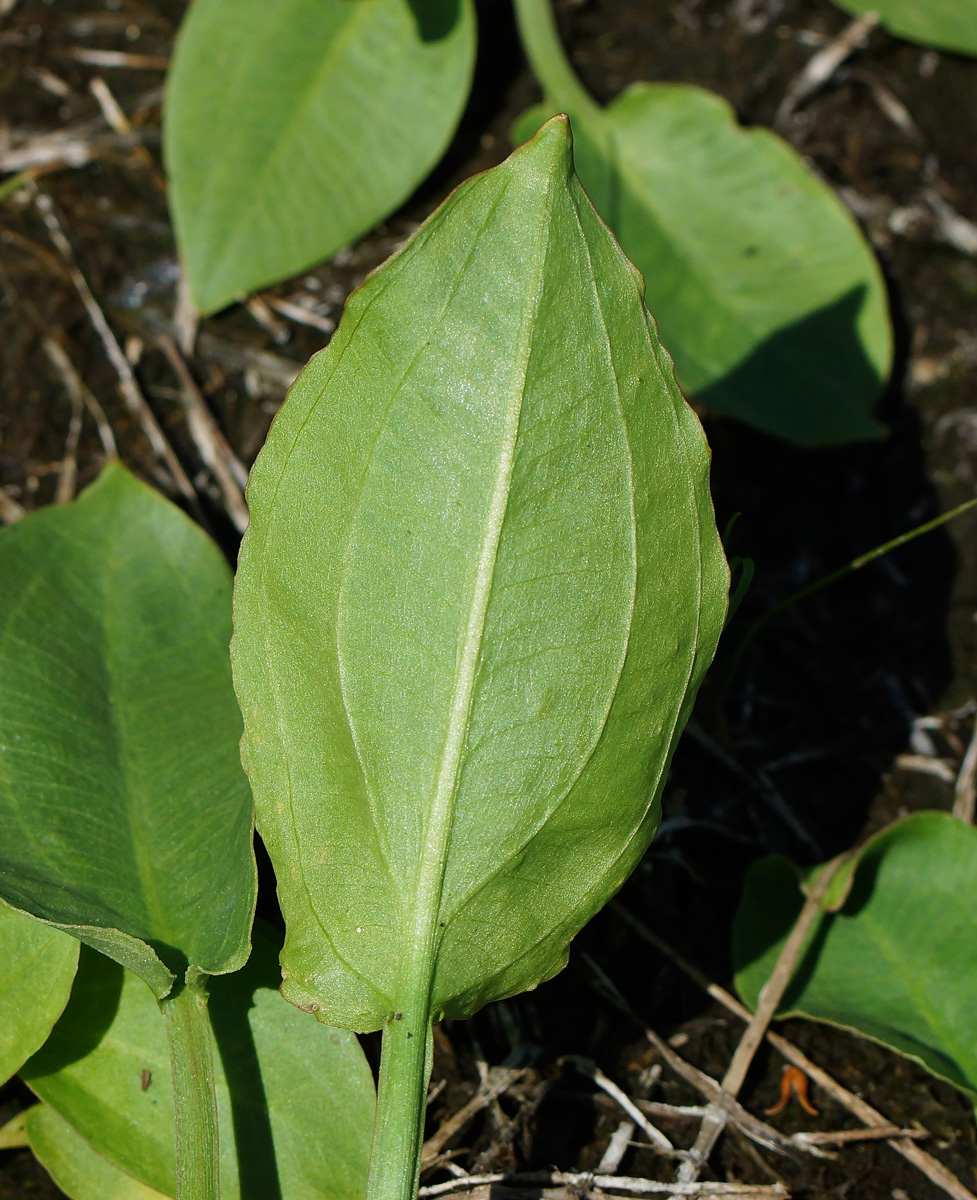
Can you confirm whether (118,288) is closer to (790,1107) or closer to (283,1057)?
(283,1057)

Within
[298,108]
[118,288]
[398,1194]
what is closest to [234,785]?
[398,1194]

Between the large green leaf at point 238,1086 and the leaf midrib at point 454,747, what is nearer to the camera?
the leaf midrib at point 454,747

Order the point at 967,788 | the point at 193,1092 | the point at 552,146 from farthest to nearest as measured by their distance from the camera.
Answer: the point at 967,788, the point at 193,1092, the point at 552,146

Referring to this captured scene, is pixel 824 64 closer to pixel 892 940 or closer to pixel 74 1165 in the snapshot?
pixel 892 940

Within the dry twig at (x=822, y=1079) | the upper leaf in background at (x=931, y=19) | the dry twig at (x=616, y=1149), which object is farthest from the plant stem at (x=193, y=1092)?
the upper leaf in background at (x=931, y=19)

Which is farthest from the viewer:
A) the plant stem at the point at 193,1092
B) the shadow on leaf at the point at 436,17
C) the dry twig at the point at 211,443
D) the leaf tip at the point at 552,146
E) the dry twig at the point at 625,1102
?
the shadow on leaf at the point at 436,17

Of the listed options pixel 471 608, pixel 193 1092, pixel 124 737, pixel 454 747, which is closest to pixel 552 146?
pixel 471 608

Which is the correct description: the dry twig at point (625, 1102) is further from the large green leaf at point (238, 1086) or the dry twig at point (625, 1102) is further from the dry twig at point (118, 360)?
the dry twig at point (118, 360)
